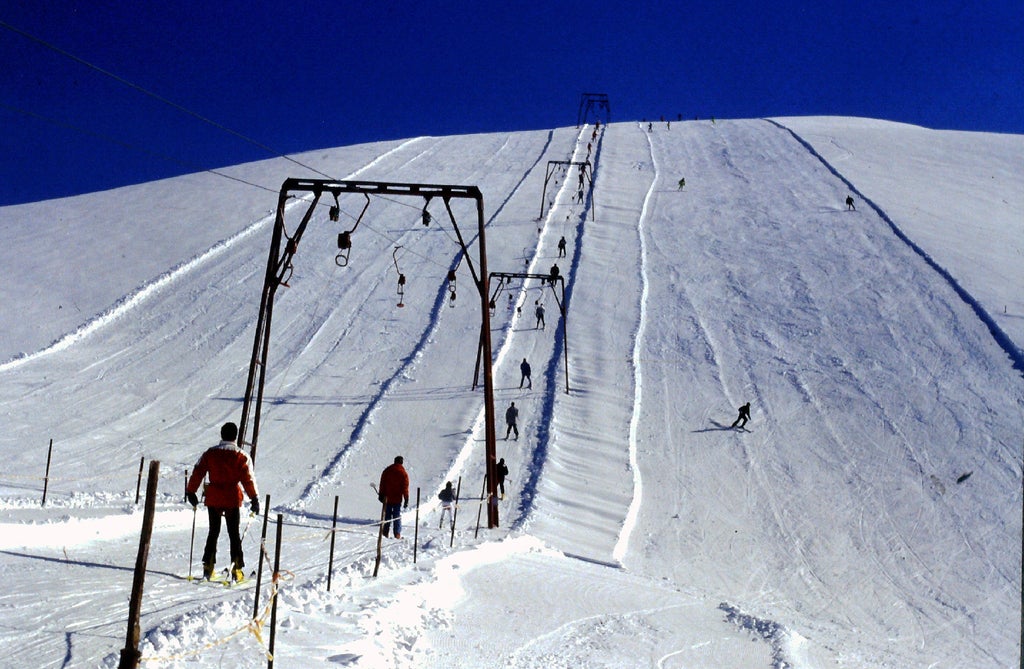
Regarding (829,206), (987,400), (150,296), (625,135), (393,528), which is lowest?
(393,528)

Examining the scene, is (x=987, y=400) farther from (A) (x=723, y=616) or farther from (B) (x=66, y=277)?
(B) (x=66, y=277)

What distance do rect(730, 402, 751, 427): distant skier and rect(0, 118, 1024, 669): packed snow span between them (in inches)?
19.7

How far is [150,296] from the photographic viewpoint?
3828cm

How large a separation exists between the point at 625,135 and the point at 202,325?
5347cm

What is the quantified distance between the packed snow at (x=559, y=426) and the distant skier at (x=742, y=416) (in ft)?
1.64

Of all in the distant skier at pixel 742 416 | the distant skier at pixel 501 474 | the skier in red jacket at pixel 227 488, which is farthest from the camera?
the distant skier at pixel 742 416

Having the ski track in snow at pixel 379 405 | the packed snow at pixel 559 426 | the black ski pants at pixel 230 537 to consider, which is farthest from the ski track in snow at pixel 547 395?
the black ski pants at pixel 230 537

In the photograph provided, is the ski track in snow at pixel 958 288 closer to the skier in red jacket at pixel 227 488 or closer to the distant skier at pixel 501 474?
the distant skier at pixel 501 474

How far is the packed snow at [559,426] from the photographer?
9250mm

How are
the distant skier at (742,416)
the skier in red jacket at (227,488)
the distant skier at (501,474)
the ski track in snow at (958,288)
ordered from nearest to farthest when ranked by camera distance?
the skier in red jacket at (227,488)
the distant skier at (501,474)
the distant skier at (742,416)
the ski track in snow at (958,288)

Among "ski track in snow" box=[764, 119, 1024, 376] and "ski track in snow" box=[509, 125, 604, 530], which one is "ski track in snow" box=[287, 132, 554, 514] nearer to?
"ski track in snow" box=[509, 125, 604, 530]

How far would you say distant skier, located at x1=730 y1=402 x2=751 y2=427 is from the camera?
2616cm

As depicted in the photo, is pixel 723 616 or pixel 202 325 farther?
pixel 202 325

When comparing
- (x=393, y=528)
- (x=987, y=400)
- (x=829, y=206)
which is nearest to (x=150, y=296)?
(x=393, y=528)
